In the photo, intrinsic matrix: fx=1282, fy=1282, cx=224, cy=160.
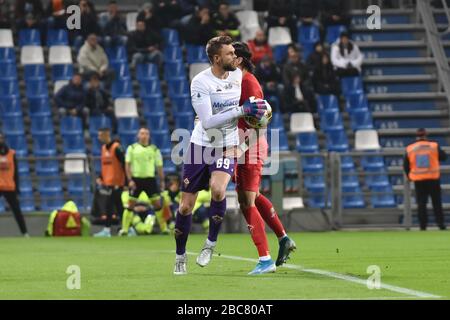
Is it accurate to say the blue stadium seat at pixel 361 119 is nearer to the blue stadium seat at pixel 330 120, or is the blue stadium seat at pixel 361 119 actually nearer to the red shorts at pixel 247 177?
the blue stadium seat at pixel 330 120

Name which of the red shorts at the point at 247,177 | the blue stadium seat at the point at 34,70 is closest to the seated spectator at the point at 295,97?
the blue stadium seat at the point at 34,70

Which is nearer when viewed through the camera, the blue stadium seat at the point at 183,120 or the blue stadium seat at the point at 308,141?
the blue stadium seat at the point at 183,120

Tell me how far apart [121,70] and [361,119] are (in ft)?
17.8

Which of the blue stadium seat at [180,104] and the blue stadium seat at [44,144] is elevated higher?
the blue stadium seat at [180,104]

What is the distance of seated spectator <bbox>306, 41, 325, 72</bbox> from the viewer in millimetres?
28344

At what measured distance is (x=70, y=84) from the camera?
2659 cm

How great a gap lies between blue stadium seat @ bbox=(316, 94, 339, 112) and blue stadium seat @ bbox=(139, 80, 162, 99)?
3547mm

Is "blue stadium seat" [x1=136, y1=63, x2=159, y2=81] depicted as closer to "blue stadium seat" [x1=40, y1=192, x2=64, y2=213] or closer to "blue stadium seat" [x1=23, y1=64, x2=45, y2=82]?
"blue stadium seat" [x1=23, y1=64, x2=45, y2=82]

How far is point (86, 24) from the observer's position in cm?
2780

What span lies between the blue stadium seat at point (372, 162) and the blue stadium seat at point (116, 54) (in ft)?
19.1

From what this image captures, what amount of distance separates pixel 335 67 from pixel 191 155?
17234 mm

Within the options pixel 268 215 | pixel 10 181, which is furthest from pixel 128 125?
pixel 268 215

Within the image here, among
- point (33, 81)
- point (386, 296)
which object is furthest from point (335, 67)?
point (386, 296)

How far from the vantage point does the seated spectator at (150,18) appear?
2834cm
